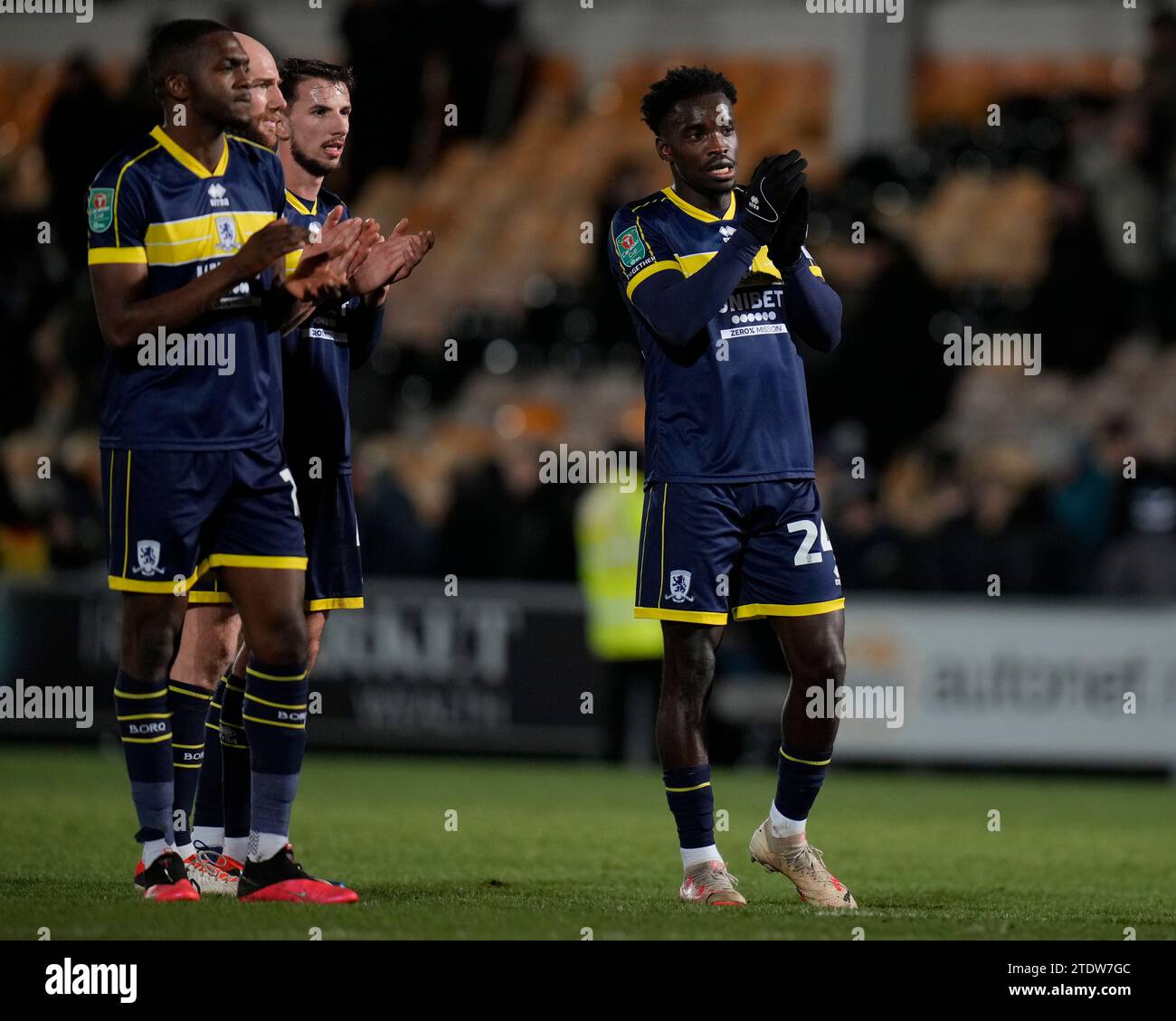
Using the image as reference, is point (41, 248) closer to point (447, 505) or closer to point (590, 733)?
point (447, 505)

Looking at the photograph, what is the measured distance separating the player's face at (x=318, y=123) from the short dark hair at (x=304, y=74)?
0.08ft

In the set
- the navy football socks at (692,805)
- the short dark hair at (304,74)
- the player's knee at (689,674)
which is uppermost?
the short dark hair at (304,74)

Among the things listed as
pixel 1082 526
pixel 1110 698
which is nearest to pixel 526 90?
pixel 1082 526

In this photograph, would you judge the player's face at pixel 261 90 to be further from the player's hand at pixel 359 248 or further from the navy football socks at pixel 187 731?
the navy football socks at pixel 187 731

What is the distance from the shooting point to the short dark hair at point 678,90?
6.30 m

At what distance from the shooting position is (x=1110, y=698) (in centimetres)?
1241

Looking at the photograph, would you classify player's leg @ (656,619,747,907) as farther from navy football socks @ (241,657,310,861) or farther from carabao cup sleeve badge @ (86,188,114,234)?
carabao cup sleeve badge @ (86,188,114,234)

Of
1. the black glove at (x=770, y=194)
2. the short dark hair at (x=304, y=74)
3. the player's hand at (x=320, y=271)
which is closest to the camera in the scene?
the player's hand at (x=320, y=271)

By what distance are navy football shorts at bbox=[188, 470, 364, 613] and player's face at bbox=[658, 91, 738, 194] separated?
4.94 feet

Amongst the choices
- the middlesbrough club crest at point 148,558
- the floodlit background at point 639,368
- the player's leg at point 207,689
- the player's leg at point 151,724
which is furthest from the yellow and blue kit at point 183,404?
the floodlit background at point 639,368

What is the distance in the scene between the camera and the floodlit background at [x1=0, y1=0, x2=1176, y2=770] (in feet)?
41.7

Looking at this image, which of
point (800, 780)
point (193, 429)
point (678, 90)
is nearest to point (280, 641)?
point (193, 429)

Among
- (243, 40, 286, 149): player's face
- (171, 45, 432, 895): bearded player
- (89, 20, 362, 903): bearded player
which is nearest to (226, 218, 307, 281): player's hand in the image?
(89, 20, 362, 903): bearded player

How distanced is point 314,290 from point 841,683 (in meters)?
2.05
